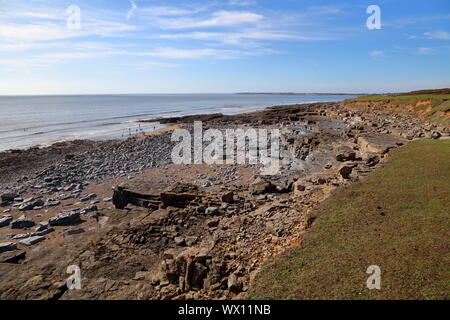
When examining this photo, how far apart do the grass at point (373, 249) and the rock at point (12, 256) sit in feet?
29.4

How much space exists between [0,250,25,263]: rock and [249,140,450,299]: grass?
8.96m

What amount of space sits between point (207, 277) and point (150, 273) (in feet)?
6.97

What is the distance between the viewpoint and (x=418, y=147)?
1889 centimetres

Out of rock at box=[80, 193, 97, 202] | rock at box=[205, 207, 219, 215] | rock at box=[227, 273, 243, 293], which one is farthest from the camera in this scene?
rock at box=[80, 193, 97, 202]

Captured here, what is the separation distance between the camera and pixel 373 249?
25.1ft

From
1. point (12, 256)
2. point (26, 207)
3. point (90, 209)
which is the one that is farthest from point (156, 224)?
point (26, 207)

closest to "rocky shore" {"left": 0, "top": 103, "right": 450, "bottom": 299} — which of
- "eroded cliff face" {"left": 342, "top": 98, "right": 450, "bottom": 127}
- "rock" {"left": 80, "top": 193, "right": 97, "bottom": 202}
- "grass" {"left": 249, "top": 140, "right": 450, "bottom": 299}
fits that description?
"rock" {"left": 80, "top": 193, "right": 97, "bottom": 202}

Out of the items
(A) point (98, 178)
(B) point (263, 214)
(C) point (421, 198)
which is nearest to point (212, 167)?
(A) point (98, 178)

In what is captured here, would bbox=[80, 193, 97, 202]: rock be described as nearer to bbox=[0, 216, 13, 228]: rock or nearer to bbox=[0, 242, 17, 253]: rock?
bbox=[0, 216, 13, 228]: rock

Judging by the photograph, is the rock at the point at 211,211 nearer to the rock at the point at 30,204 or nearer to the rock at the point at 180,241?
the rock at the point at 180,241

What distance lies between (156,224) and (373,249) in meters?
8.38

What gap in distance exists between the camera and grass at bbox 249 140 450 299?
6.31m

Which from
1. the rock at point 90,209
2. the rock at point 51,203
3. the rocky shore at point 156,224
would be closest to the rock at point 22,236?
the rocky shore at point 156,224
